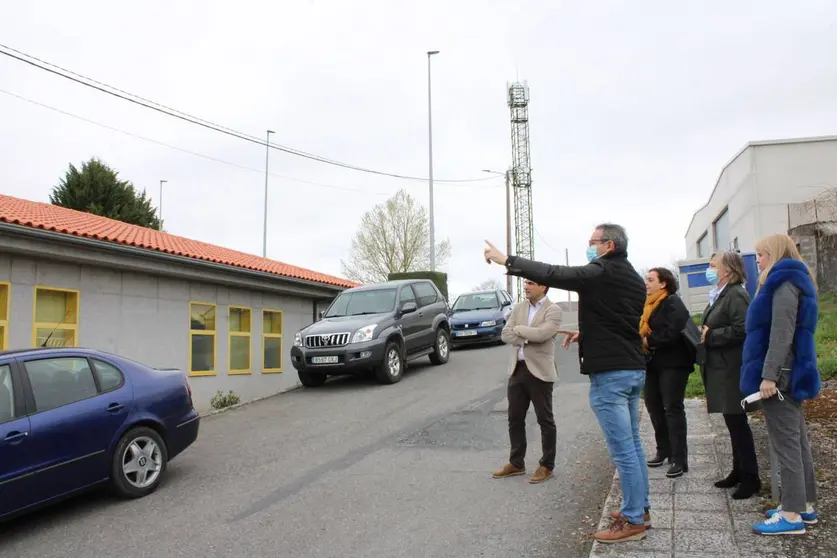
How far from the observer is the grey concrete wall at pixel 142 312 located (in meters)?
10.5

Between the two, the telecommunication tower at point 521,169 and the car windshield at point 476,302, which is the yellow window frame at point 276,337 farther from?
the telecommunication tower at point 521,169

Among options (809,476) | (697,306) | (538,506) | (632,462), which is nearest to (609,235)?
(632,462)

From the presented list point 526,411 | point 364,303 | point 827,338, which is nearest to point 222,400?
point 364,303

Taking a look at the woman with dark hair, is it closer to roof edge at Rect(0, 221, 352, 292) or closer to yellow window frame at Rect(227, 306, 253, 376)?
roof edge at Rect(0, 221, 352, 292)

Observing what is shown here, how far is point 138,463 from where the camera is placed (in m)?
6.39

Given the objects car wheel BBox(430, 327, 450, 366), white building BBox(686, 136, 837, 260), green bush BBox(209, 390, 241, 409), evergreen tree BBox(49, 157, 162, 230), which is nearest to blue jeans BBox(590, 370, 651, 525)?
car wheel BBox(430, 327, 450, 366)

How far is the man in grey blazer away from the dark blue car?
39.2 ft

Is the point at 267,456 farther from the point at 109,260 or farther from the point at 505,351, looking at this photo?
the point at 505,351

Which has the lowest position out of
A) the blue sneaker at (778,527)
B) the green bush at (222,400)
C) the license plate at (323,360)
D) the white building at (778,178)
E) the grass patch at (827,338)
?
the green bush at (222,400)

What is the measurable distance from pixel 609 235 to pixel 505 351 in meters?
13.1

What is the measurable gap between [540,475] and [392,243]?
37277 millimetres

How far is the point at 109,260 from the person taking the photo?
38.2 feet

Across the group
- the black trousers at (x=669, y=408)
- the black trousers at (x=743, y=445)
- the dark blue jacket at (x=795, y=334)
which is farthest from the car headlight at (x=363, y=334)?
the dark blue jacket at (x=795, y=334)

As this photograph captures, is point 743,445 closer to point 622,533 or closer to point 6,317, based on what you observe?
point 622,533
